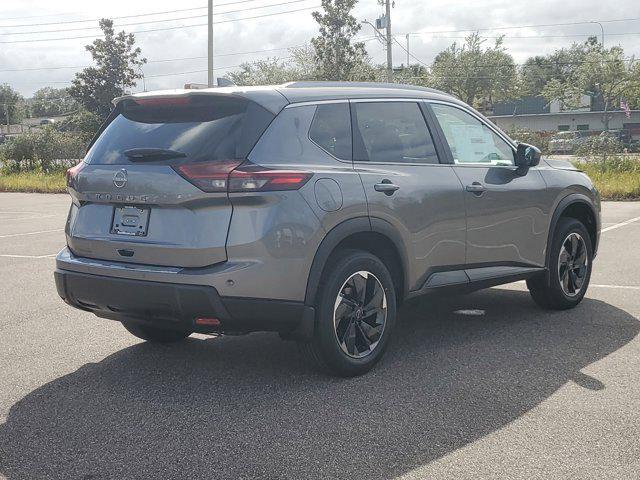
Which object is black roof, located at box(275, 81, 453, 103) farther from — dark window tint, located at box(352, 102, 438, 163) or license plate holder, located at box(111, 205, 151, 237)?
license plate holder, located at box(111, 205, 151, 237)

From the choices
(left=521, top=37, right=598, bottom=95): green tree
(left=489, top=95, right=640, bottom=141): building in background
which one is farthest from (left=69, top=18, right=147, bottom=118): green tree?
(left=521, top=37, right=598, bottom=95): green tree

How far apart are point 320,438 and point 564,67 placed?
12344cm

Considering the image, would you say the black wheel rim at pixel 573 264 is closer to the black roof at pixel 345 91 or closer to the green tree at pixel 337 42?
the black roof at pixel 345 91

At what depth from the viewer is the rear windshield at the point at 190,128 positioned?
458 cm

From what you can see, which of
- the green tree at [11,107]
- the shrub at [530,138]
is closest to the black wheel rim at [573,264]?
the shrub at [530,138]

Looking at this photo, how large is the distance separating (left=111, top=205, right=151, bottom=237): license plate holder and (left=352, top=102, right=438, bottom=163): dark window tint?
53.2 inches

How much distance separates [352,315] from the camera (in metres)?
4.98

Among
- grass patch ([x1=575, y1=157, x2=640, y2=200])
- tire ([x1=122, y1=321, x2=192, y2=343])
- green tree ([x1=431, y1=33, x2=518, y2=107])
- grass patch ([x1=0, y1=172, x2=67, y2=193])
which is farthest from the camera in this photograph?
green tree ([x1=431, y1=33, x2=518, y2=107])

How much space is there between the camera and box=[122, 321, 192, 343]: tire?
577 cm

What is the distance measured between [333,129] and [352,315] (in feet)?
3.79

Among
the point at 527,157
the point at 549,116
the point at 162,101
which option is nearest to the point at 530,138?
the point at 527,157

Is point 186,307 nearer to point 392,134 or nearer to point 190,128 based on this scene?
point 190,128

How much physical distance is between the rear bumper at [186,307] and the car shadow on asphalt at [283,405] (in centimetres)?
43

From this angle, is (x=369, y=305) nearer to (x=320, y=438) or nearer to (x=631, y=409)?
(x=320, y=438)
